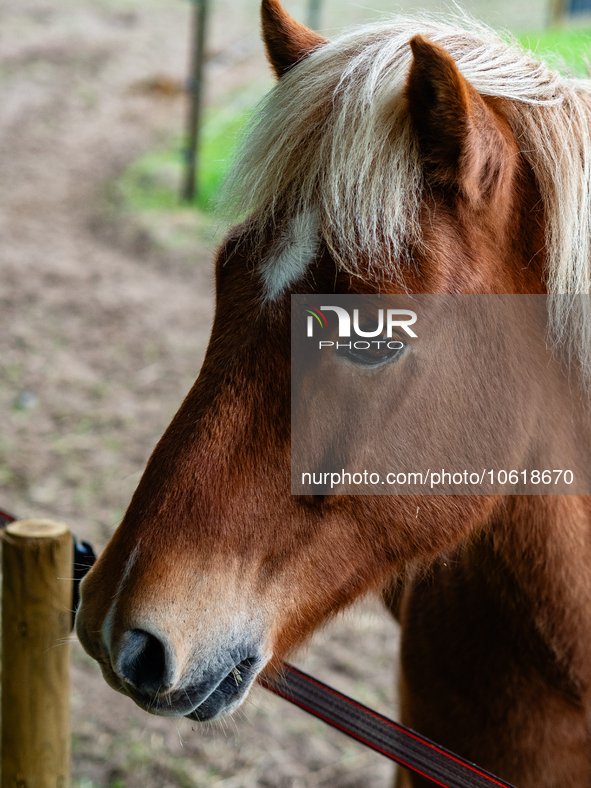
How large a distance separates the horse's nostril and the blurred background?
329 mm

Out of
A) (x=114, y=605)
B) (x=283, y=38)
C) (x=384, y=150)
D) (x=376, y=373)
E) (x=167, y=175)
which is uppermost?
(x=283, y=38)

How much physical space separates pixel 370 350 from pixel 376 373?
0.04 m

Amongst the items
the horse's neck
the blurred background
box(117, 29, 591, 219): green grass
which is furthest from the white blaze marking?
box(117, 29, 591, 219): green grass

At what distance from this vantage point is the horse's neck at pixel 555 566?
4.91 ft

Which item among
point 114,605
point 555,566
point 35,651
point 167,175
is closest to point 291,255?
point 114,605

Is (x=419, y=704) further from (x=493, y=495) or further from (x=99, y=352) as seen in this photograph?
(x=99, y=352)

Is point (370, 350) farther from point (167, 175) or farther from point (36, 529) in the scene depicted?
point (167, 175)

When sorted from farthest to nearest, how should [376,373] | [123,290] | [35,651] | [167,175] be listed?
[167,175] → [123,290] → [35,651] → [376,373]

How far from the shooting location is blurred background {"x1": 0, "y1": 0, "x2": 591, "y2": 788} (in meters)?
2.82

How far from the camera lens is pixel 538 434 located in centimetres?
→ 146

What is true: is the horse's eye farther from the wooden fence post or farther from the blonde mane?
the wooden fence post

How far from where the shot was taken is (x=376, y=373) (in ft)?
4.13

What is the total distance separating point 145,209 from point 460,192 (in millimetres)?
6799

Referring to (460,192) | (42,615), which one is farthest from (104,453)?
(460,192)
